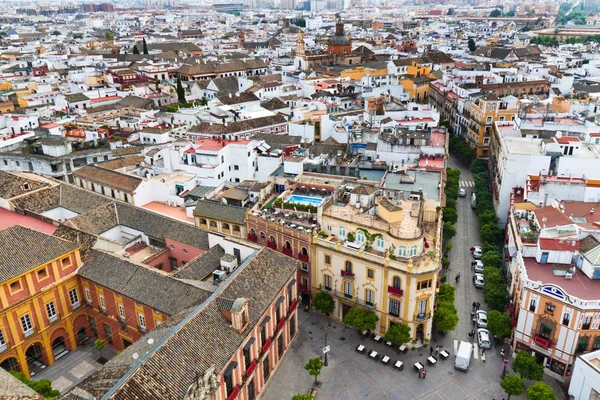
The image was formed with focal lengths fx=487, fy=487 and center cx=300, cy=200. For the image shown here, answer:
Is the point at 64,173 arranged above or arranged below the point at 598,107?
below

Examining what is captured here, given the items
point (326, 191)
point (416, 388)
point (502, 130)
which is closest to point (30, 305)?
point (326, 191)

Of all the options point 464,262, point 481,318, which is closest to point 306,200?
point 481,318

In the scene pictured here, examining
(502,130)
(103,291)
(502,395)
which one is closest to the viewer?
(502,395)

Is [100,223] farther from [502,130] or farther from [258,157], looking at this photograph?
[502,130]

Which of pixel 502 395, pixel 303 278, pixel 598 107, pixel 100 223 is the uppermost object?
pixel 598 107

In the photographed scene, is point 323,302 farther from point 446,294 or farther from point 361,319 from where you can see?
Result: point 446,294

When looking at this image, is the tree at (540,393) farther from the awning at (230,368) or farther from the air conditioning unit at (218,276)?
the air conditioning unit at (218,276)
